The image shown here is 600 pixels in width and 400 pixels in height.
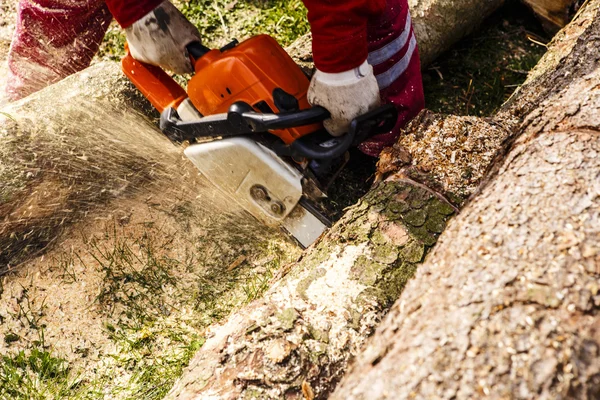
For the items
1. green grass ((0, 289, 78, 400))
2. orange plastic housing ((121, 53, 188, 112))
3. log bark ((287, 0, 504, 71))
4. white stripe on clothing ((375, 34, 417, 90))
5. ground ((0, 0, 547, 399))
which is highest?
log bark ((287, 0, 504, 71))

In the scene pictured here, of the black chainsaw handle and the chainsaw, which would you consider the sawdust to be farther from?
the black chainsaw handle

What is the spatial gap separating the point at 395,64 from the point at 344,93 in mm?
587

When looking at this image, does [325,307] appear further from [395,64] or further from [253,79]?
[395,64]

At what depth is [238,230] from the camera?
8.75ft

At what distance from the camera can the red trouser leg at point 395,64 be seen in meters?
2.39

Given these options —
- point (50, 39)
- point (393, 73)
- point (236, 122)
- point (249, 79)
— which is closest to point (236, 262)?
point (236, 122)

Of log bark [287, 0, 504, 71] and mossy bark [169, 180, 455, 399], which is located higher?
log bark [287, 0, 504, 71]

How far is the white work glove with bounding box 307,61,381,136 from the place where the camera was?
1961 mm

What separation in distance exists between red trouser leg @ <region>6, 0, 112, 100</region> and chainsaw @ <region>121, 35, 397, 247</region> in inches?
34.9

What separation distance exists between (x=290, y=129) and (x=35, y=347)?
4.68ft

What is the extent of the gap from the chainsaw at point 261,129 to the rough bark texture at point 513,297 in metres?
0.64

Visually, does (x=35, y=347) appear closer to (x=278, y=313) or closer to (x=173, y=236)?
(x=173, y=236)

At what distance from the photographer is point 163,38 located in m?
2.28

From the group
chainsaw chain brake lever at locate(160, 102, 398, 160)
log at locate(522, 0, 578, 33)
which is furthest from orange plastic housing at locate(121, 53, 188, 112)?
log at locate(522, 0, 578, 33)
